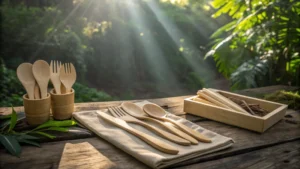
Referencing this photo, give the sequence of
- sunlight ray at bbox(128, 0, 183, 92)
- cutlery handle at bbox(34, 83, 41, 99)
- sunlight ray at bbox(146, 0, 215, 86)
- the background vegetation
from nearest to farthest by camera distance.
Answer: cutlery handle at bbox(34, 83, 41, 99), the background vegetation, sunlight ray at bbox(128, 0, 183, 92), sunlight ray at bbox(146, 0, 215, 86)

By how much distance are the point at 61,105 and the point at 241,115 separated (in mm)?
654

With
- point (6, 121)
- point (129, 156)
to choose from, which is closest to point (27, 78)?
point (6, 121)

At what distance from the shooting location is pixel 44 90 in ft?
2.96

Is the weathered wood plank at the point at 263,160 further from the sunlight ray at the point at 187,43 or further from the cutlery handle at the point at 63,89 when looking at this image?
the sunlight ray at the point at 187,43

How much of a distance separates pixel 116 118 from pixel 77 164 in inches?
11.2

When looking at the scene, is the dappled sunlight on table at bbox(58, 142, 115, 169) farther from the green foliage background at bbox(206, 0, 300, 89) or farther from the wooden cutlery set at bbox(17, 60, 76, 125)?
the green foliage background at bbox(206, 0, 300, 89)

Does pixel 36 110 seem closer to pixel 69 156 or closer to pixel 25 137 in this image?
pixel 25 137

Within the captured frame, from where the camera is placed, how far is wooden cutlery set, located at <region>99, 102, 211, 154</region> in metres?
0.76

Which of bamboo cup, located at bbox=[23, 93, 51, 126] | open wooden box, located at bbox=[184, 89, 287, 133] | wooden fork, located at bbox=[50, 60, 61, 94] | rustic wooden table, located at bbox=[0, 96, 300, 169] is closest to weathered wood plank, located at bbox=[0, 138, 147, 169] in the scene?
rustic wooden table, located at bbox=[0, 96, 300, 169]

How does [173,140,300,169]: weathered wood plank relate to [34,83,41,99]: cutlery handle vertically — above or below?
below

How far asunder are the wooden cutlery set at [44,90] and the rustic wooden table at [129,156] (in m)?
0.10

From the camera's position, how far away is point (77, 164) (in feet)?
2.25

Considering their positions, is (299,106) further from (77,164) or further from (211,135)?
(77,164)

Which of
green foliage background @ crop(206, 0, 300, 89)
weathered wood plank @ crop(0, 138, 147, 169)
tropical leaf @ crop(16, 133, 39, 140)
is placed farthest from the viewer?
green foliage background @ crop(206, 0, 300, 89)
